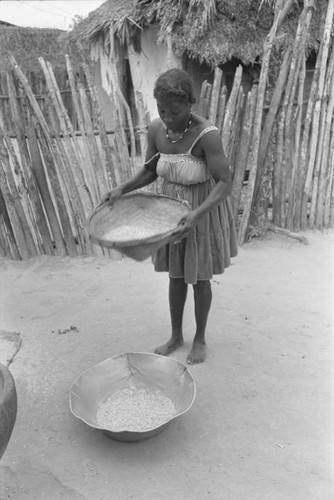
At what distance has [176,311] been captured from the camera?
113 inches

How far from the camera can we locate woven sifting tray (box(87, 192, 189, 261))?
235 centimetres

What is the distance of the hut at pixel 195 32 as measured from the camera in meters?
6.70

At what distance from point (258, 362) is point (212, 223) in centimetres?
85

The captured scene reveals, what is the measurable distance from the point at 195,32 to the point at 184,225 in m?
5.30

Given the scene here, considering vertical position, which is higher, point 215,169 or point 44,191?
point 215,169

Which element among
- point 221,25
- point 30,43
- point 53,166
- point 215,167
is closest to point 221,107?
point 53,166

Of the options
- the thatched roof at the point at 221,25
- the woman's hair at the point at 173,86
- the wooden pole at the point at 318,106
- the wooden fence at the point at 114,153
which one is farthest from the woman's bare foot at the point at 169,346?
the thatched roof at the point at 221,25

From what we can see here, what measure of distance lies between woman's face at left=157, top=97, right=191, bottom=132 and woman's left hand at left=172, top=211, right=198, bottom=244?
1.38 feet

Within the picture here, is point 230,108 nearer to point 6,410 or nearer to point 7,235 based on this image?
point 7,235

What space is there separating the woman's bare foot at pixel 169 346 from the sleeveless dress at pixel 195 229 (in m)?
0.48

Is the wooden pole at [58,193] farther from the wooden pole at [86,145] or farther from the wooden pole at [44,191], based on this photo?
the wooden pole at [86,145]

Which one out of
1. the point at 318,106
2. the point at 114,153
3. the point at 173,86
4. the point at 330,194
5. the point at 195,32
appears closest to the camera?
the point at 173,86

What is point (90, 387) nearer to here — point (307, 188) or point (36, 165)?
point (36, 165)

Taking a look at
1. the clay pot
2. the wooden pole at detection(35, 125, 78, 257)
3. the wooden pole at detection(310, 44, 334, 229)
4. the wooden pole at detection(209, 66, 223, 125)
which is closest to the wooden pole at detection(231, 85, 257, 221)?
Answer: the wooden pole at detection(209, 66, 223, 125)
